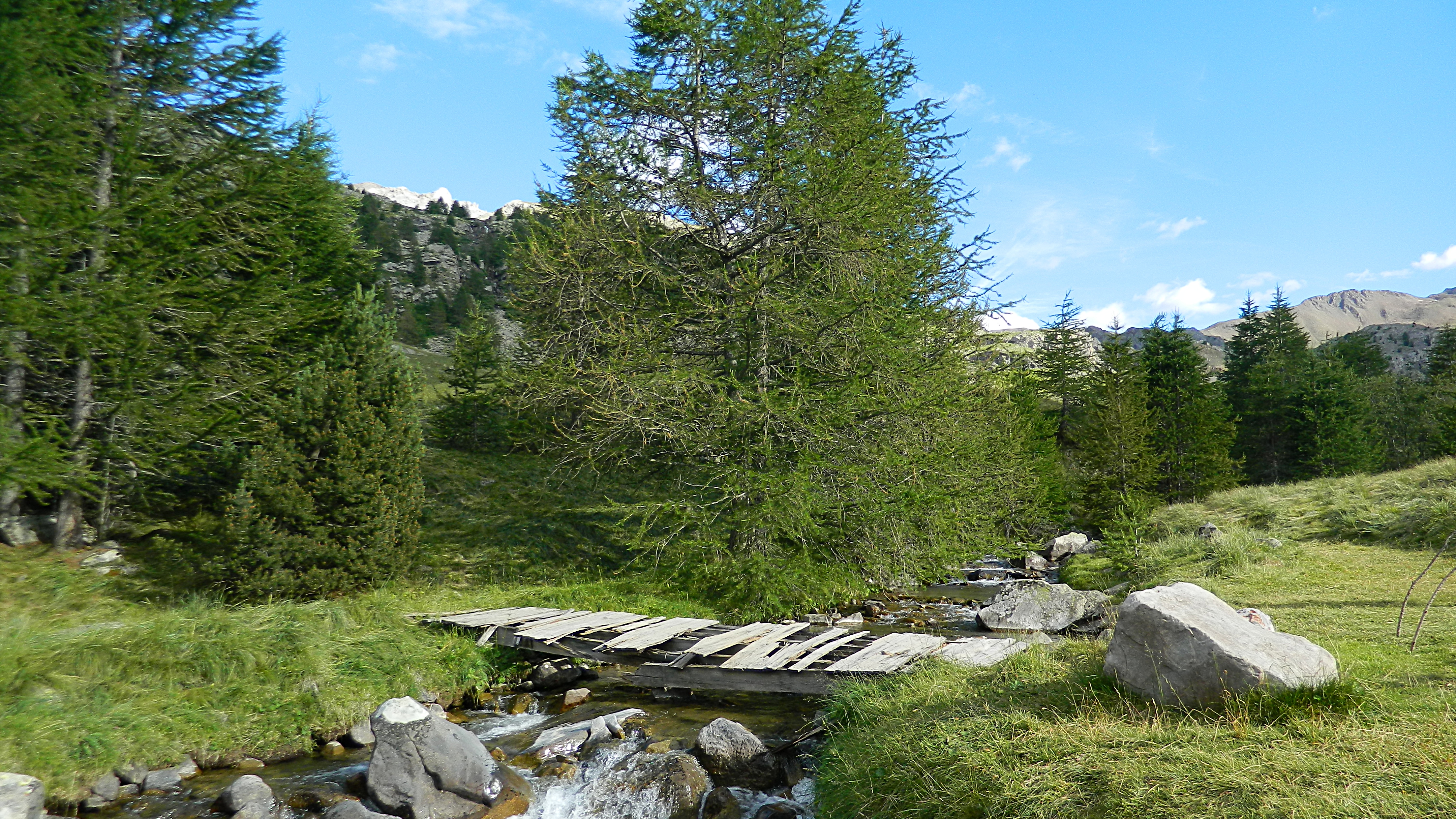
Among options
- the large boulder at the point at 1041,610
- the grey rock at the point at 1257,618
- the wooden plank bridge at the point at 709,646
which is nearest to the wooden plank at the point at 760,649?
the wooden plank bridge at the point at 709,646

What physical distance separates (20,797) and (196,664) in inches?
87.4

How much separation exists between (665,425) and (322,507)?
17.0 ft

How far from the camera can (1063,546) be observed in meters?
22.2

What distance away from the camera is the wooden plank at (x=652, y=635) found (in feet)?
27.1

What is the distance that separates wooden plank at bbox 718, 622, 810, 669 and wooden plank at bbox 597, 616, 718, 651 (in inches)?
39.3

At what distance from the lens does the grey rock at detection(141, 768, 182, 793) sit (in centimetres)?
584

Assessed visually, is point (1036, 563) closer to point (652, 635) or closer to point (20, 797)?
point (652, 635)

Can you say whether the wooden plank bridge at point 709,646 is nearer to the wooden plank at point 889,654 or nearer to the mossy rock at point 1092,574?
the wooden plank at point 889,654

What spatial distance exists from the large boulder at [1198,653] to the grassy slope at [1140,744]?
10 centimetres

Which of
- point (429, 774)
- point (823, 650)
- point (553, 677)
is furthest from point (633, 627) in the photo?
point (429, 774)

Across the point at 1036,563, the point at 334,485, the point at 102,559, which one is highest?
the point at 334,485

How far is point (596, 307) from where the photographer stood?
12.2 metres

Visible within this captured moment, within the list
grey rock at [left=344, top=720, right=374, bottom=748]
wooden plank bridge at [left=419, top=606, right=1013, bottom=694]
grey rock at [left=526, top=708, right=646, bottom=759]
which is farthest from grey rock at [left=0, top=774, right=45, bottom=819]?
wooden plank bridge at [left=419, top=606, right=1013, bottom=694]

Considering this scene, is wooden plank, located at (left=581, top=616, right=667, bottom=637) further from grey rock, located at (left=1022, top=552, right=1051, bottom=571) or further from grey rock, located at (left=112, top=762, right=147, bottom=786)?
grey rock, located at (left=1022, top=552, right=1051, bottom=571)
